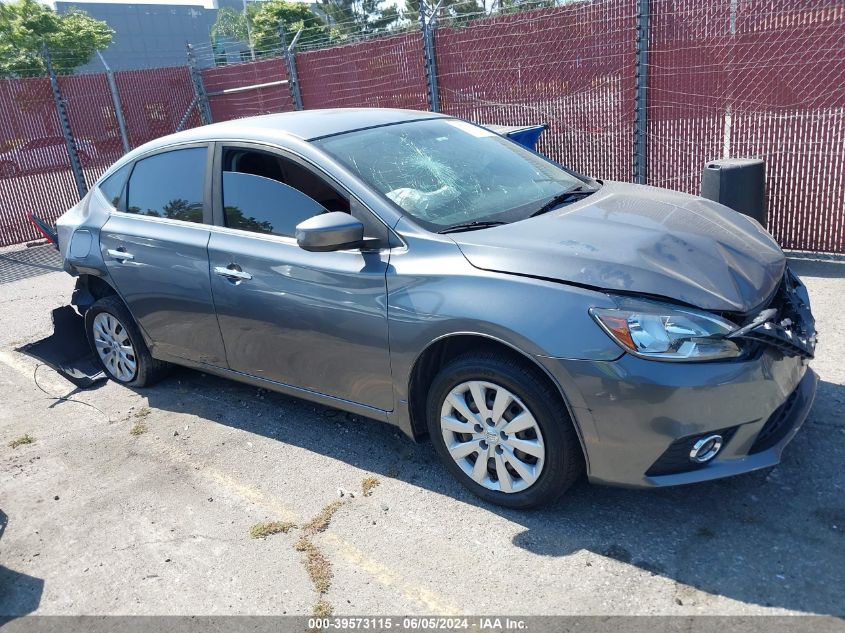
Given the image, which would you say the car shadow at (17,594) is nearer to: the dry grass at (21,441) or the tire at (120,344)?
the dry grass at (21,441)

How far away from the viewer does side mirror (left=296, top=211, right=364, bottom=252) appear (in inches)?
130

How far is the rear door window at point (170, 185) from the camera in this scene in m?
4.29

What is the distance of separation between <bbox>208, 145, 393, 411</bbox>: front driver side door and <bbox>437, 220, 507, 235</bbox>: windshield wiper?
328 mm

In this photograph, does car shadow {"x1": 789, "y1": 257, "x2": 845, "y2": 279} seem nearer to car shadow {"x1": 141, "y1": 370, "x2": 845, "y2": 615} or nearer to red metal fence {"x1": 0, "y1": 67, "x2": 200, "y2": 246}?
car shadow {"x1": 141, "y1": 370, "x2": 845, "y2": 615}

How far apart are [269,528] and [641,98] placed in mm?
5797

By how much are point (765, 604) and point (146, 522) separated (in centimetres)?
280

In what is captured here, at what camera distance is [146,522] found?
3.54 metres

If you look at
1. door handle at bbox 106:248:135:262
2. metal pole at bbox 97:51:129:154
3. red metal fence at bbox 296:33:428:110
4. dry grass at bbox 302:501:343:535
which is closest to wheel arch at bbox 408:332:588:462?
dry grass at bbox 302:501:343:535

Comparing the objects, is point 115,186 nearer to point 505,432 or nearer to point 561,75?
point 505,432

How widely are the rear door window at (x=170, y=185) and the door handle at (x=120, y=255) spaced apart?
0.29 m

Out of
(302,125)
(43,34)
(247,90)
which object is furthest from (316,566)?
Result: (43,34)

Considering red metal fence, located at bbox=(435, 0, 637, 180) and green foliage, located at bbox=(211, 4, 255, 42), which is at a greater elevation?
green foliage, located at bbox=(211, 4, 255, 42)

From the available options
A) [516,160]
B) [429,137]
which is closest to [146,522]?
[429,137]

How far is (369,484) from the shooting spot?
12.0ft
